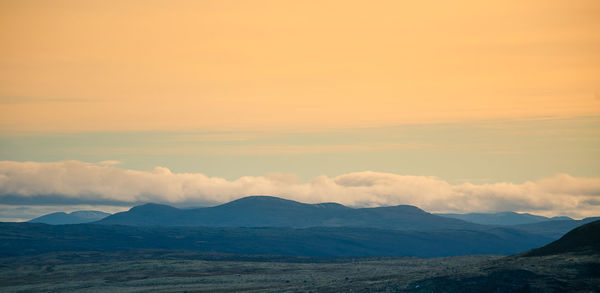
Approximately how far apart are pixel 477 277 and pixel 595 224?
29468mm

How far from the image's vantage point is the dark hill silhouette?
4066 inches

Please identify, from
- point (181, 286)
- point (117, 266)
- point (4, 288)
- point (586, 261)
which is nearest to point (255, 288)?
point (181, 286)

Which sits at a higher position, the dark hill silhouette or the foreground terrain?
the dark hill silhouette

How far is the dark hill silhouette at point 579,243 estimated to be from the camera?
103m

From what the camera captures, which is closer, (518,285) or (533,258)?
(518,285)

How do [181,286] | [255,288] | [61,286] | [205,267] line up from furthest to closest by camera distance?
[205,267] → [61,286] → [181,286] → [255,288]

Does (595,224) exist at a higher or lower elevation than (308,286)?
higher

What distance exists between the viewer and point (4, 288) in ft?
512

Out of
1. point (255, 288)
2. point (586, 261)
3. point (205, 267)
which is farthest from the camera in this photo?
point (205, 267)

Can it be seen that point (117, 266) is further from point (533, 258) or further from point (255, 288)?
point (533, 258)

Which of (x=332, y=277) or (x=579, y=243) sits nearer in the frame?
(x=579, y=243)

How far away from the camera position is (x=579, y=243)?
106 meters

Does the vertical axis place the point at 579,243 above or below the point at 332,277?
above

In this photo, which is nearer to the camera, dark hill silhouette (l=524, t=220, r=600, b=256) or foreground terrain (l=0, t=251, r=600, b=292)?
foreground terrain (l=0, t=251, r=600, b=292)
